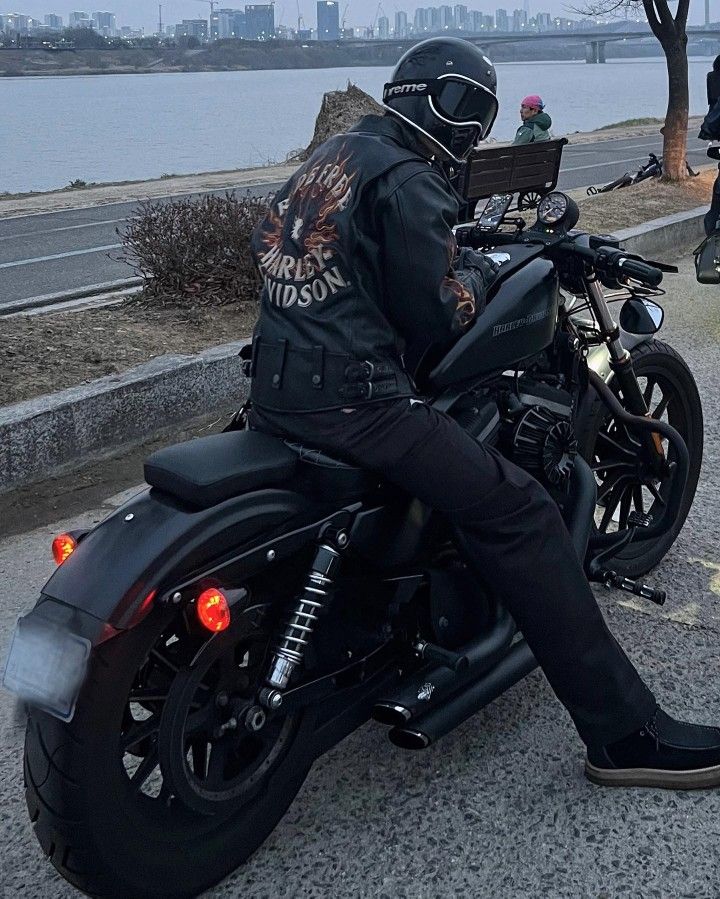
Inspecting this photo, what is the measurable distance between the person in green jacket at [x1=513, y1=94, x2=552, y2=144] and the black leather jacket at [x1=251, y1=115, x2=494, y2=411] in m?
12.4

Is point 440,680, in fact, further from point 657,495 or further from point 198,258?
point 198,258

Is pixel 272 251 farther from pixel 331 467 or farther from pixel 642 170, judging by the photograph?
pixel 642 170

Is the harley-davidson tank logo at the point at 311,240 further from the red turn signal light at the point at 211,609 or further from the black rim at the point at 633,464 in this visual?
the black rim at the point at 633,464

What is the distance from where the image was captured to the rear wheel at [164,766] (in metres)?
2.28

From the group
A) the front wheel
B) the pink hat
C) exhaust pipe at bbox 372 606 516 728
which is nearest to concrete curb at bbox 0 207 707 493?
the front wheel

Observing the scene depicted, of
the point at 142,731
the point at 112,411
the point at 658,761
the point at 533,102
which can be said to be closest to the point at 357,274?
the point at 142,731

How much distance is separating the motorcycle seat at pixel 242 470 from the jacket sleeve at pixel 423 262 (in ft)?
1.23

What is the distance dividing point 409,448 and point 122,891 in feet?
3.63

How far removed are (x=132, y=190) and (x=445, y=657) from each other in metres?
16.1

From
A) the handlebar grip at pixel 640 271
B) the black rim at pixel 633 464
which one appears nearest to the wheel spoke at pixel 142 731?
the handlebar grip at pixel 640 271

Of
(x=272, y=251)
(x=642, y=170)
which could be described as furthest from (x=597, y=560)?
(x=642, y=170)

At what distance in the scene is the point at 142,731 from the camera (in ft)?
7.94

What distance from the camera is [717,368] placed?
22.2ft

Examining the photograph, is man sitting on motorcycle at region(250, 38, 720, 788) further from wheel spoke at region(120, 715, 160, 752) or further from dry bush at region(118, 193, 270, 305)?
dry bush at region(118, 193, 270, 305)
